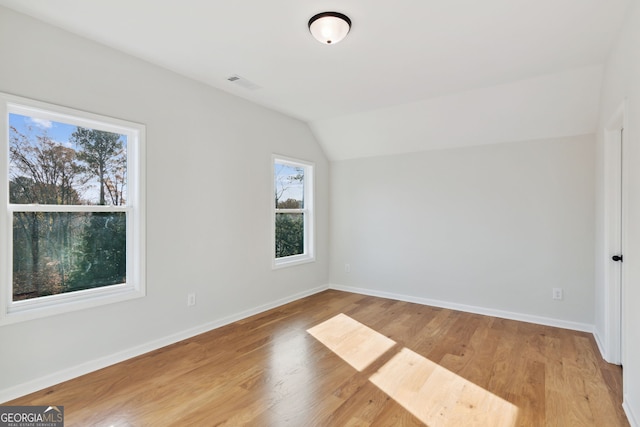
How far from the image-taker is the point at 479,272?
13.5 ft

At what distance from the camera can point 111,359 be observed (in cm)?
267

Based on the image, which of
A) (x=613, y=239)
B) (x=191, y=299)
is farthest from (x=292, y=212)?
(x=613, y=239)

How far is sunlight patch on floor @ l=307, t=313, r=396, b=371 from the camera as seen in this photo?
284 cm

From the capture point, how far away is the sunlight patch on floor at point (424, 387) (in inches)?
79.5

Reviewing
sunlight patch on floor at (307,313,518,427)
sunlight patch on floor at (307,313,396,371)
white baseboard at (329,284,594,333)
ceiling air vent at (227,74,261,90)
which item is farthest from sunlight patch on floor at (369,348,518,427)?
ceiling air vent at (227,74,261,90)

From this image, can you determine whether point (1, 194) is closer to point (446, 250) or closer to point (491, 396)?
point (491, 396)

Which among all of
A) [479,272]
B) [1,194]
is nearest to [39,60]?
[1,194]

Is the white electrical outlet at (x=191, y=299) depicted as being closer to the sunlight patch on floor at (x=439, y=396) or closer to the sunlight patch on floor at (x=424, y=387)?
the sunlight patch on floor at (x=424, y=387)

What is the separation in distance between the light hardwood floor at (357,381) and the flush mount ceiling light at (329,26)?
2.56 m

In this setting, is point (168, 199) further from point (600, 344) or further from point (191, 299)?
point (600, 344)

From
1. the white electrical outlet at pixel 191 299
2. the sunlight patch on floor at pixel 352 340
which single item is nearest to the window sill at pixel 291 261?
the sunlight patch on floor at pixel 352 340

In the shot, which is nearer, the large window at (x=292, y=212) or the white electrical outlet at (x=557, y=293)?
the white electrical outlet at (x=557, y=293)

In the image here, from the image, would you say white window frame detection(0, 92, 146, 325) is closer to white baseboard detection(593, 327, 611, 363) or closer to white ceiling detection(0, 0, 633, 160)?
white ceiling detection(0, 0, 633, 160)

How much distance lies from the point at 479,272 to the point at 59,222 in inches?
176
